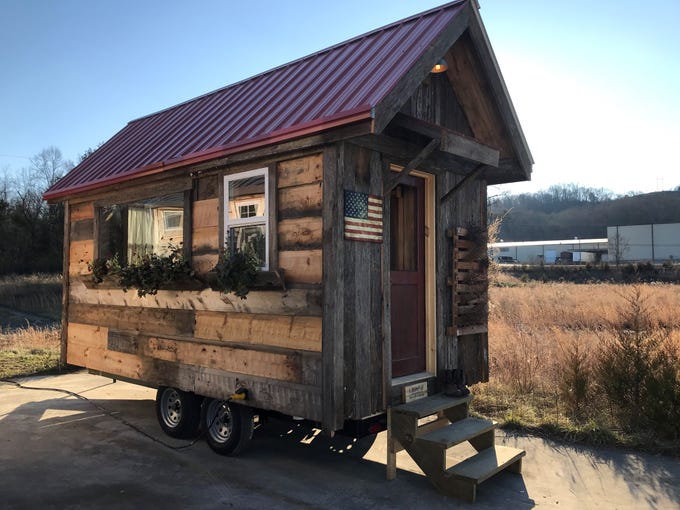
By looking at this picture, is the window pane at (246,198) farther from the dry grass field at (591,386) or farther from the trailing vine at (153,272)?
the dry grass field at (591,386)

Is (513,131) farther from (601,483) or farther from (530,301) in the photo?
(530,301)

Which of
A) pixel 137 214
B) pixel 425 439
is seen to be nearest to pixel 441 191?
pixel 425 439

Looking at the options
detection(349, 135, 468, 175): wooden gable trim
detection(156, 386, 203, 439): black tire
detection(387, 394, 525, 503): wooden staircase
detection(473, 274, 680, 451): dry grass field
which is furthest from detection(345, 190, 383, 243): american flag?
detection(473, 274, 680, 451): dry grass field

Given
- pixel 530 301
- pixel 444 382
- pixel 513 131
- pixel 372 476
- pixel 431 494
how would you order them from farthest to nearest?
pixel 530 301
pixel 513 131
pixel 444 382
pixel 372 476
pixel 431 494

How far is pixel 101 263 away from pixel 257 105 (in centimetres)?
314

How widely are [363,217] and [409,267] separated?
1341 mm

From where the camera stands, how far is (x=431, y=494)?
4.89m

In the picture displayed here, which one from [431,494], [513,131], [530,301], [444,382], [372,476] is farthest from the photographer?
[530,301]

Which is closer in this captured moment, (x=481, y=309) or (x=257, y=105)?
(x=257, y=105)

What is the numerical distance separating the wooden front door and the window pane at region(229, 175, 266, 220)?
4.89 feet

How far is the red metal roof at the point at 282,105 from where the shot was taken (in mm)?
5102

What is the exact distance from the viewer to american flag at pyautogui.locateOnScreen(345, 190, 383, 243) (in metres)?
5.08

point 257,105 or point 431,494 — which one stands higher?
point 257,105

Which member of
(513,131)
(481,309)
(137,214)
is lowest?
(481,309)
